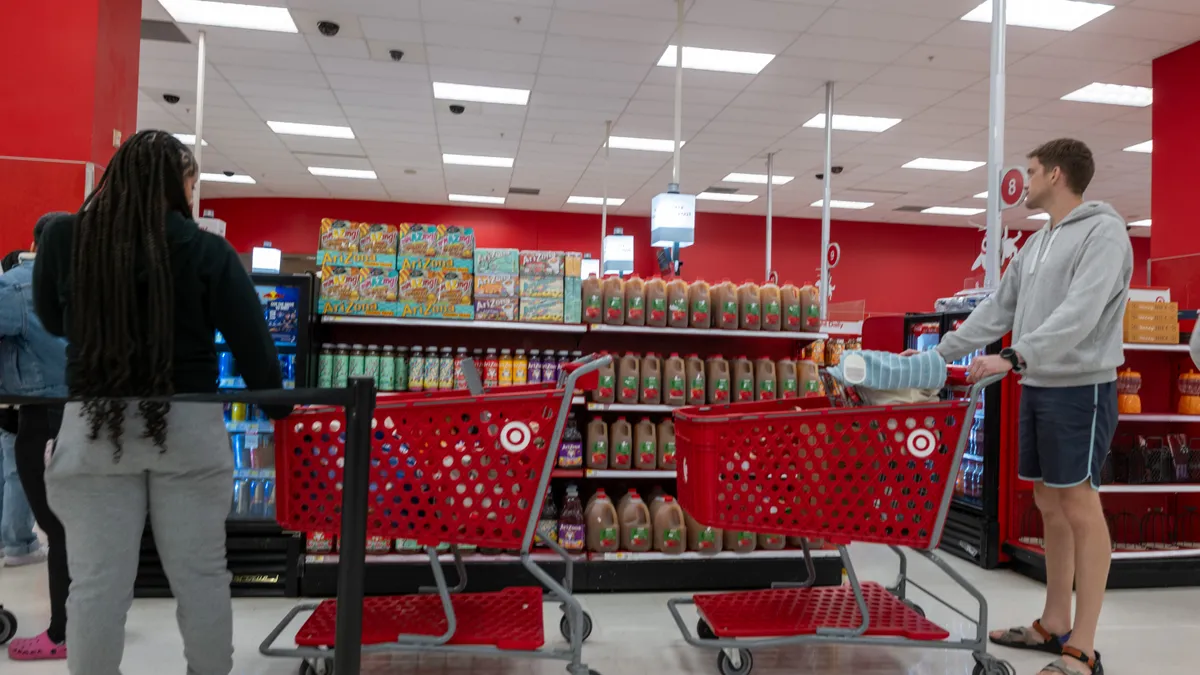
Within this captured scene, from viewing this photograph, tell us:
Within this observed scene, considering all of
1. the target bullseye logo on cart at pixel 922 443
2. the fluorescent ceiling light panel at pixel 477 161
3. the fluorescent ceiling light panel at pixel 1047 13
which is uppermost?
the fluorescent ceiling light panel at pixel 477 161

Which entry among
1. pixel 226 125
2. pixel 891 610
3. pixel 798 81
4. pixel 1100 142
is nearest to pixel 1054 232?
pixel 891 610

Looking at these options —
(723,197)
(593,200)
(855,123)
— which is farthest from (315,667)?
(593,200)

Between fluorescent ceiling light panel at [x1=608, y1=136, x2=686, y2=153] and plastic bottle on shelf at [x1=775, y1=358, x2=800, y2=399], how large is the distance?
7307 millimetres

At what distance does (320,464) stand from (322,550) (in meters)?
1.35

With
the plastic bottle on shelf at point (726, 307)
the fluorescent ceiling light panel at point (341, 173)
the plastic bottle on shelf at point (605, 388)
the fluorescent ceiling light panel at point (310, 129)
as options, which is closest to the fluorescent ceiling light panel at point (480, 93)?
the fluorescent ceiling light panel at point (310, 129)

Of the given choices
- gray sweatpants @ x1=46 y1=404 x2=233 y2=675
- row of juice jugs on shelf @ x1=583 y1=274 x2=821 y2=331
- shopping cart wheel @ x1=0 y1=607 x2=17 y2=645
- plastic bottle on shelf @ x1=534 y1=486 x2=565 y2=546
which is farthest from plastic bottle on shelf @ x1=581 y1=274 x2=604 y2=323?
shopping cart wheel @ x1=0 y1=607 x2=17 y2=645

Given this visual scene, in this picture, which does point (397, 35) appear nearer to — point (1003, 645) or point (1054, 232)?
point (1054, 232)

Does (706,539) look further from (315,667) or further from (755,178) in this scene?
(755,178)

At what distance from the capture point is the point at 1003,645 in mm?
3211

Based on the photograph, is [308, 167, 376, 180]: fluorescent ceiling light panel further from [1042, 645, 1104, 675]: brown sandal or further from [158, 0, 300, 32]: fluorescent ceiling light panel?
[1042, 645, 1104, 675]: brown sandal

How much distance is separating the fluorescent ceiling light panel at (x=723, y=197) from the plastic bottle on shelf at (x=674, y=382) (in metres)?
11.1

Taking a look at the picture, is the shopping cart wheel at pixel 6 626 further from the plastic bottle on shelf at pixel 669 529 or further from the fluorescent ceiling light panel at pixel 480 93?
the fluorescent ceiling light panel at pixel 480 93

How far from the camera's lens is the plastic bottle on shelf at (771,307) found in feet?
13.4

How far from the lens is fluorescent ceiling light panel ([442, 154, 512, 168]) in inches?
481
